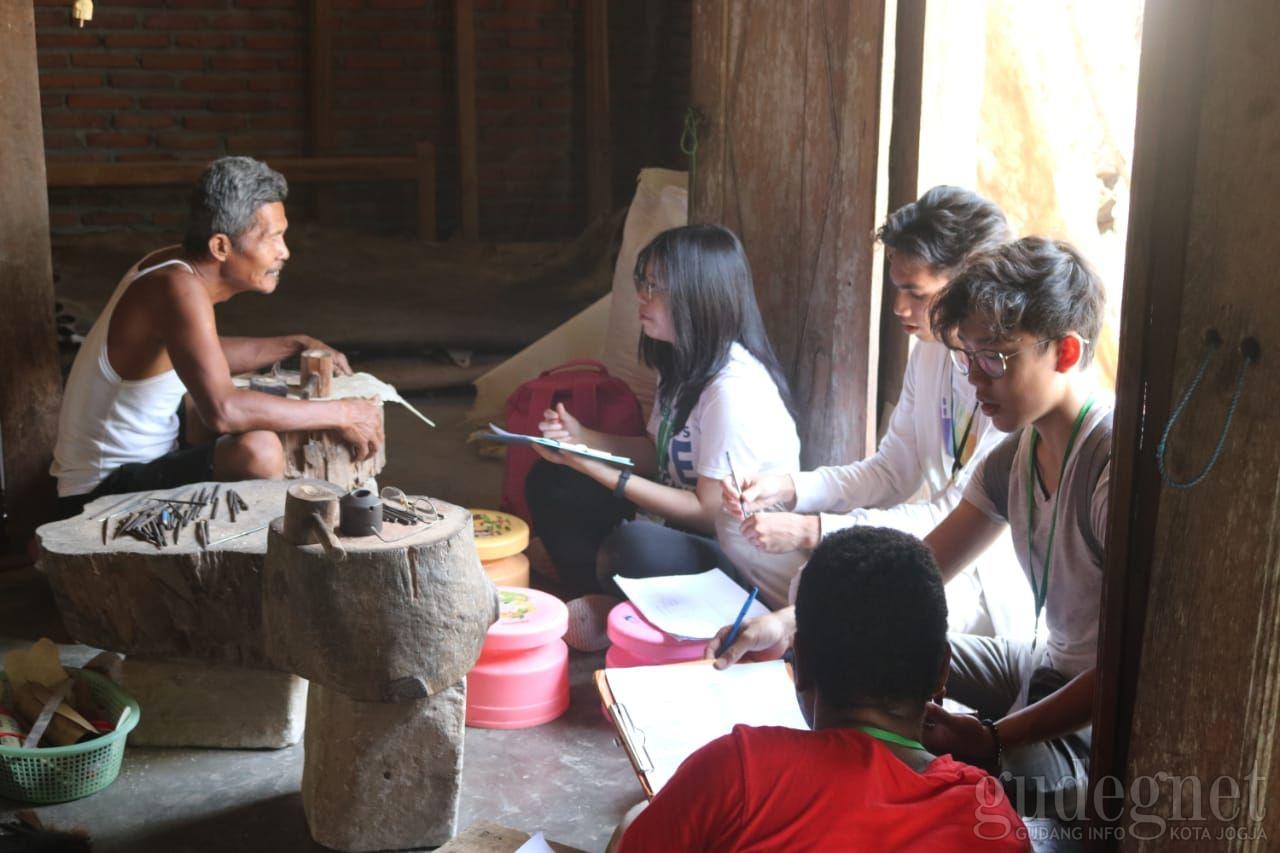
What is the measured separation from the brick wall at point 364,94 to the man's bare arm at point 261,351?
12.8ft

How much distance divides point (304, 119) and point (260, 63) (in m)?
0.43

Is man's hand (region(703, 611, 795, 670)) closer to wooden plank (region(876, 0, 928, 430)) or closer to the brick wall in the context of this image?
wooden plank (region(876, 0, 928, 430))

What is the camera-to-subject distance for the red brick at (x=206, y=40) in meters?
8.05

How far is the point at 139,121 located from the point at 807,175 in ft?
17.9

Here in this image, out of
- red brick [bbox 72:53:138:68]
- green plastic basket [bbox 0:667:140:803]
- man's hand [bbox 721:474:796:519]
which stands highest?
red brick [bbox 72:53:138:68]

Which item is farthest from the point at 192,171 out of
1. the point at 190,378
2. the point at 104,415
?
the point at 190,378

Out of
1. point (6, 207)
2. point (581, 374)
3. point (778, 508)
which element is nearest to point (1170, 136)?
point (778, 508)

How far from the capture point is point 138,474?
4062mm

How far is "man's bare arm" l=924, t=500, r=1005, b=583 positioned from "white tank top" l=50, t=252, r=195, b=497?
2.41 meters

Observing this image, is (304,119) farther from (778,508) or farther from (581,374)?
(778,508)

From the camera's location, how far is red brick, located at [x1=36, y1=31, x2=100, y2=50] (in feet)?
25.4

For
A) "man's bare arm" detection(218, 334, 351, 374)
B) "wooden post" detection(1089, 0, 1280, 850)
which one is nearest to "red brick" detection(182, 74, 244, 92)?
"man's bare arm" detection(218, 334, 351, 374)

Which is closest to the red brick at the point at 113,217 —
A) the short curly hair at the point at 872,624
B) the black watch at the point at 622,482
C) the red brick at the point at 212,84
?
the red brick at the point at 212,84

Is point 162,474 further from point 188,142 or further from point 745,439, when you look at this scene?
point 188,142
